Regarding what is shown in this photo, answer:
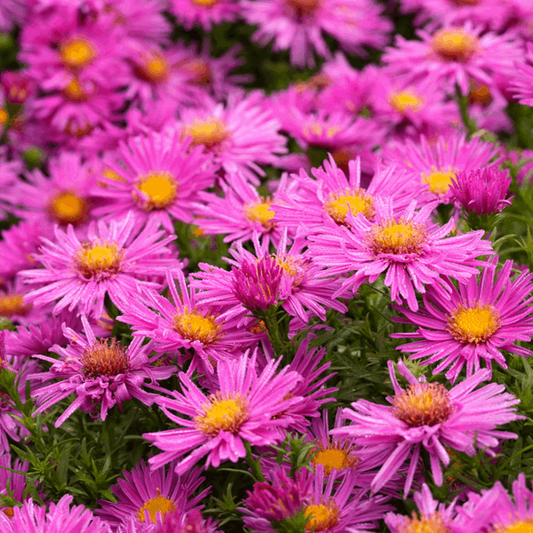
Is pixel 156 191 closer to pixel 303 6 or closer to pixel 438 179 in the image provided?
pixel 438 179

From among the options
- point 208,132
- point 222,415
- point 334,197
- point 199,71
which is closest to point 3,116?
point 199,71

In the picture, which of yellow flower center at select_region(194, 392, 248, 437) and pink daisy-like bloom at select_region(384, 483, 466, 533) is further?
yellow flower center at select_region(194, 392, 248, 437)

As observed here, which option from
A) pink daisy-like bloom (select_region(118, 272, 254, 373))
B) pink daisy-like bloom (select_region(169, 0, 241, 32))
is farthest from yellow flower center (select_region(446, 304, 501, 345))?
pink daisy-like bloom (select_region(169, 0, 241, 32))

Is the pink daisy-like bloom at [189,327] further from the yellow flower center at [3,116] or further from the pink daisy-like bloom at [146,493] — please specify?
the yellow flower center at [3,116]

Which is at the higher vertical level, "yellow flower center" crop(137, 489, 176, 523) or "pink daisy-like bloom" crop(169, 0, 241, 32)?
"pink daisy-like bloom" crop(169, 0, 241, 32)

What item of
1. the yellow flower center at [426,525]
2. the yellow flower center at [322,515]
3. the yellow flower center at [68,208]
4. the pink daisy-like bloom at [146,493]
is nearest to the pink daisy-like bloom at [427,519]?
the yellow flower center at [426,525]

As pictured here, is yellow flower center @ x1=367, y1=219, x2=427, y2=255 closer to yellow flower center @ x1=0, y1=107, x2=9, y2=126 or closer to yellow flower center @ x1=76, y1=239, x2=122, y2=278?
yellow flower center @ x1=76, y1=239, x2=122, y2=278
